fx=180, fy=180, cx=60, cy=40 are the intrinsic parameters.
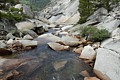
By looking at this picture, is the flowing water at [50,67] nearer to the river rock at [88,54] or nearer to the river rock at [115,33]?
the river rock at [88,54]

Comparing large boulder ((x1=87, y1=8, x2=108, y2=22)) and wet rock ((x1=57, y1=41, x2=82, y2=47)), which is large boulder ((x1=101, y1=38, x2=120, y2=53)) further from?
large boulder ((x1=87, y1=8, x2=108, y2=22))

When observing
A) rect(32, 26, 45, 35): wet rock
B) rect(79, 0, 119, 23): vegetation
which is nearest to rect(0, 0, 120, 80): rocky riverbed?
rect(32, 26, 45, 35): wet rock

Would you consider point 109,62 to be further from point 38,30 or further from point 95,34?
point 38,30

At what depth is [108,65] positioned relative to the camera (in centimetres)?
1191

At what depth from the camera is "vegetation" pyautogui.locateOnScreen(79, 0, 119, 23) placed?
2695 cm

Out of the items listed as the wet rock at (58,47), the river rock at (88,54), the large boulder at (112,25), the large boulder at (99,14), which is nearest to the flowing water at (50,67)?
the wet rock at (58,47)

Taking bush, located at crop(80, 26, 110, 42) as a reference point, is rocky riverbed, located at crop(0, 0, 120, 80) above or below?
below

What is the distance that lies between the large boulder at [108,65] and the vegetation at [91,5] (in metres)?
14.4

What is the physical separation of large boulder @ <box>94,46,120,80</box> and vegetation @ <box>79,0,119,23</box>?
14.4 m

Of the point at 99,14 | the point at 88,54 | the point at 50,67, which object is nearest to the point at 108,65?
the point at 88,54

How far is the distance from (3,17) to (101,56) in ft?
55.9

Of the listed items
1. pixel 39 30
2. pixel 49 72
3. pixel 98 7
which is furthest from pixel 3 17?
pixel 49 72

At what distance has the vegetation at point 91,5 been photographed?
27.0 m

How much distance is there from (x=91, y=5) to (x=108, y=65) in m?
17.1
